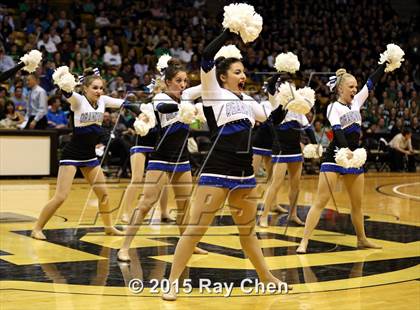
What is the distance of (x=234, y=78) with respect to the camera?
592cm

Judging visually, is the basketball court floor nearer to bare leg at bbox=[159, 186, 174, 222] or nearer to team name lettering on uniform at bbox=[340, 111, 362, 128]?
bare leg at bbox=[159, 186, 174, 222]

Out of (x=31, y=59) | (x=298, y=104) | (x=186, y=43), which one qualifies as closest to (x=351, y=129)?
(x=298, y=104)

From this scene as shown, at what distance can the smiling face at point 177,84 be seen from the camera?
7438 mm

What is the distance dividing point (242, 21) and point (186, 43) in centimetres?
1575

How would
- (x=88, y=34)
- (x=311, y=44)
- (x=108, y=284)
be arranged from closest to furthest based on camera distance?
1. (x=108, y=284)
2. (x=88, y=34)
3. (x=311, y=44)

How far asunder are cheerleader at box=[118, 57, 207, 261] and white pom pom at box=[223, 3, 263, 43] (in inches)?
67.4

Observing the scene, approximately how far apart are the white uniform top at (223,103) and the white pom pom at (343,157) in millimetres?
1874

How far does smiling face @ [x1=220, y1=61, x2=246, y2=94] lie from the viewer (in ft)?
19.4

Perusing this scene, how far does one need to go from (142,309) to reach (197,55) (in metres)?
16.2

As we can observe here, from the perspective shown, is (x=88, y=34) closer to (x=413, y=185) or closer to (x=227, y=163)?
(x=413, y=185)

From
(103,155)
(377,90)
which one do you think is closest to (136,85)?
(103,155)

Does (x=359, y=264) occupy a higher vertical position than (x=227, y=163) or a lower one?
lower

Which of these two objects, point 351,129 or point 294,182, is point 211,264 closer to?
point 351,129

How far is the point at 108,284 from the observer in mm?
6414
